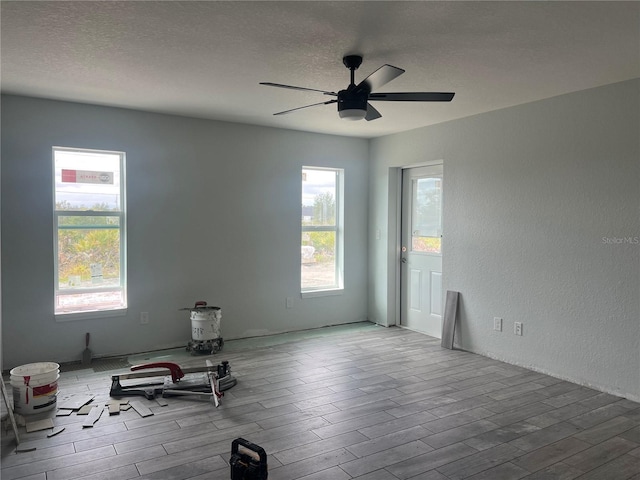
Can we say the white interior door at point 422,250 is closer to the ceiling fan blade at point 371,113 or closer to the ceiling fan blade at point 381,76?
the ceiling fan blade at point 371,113

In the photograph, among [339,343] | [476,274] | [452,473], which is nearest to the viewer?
[452,473]

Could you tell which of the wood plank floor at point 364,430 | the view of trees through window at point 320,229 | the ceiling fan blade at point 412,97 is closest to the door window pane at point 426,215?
the view of trees through window at point 320,229

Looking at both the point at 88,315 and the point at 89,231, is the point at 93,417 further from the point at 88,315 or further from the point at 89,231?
the point at 89,231

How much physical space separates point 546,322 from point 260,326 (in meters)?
3.11

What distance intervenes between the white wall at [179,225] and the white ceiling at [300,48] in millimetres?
514

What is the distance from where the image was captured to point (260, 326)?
562cm

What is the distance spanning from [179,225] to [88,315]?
4.15 ft

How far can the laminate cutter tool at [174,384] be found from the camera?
3686mm

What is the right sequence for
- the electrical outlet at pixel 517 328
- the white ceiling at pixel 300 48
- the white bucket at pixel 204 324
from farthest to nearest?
1. the white bucket at pixel 204 324
2. the electrical outlet at pixel 517 328
3. the white ceiling at pixel 300 48

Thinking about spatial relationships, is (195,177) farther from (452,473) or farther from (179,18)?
(452,473)

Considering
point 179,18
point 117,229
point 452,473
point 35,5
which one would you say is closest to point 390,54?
point 179,18

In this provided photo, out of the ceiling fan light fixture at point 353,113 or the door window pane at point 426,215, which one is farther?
the door window pane at point 426,215

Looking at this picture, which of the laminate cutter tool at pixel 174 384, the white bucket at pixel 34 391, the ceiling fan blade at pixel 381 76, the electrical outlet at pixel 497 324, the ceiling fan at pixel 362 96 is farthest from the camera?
the electrical outlet at pixel 497 324

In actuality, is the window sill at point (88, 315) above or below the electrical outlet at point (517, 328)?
above
